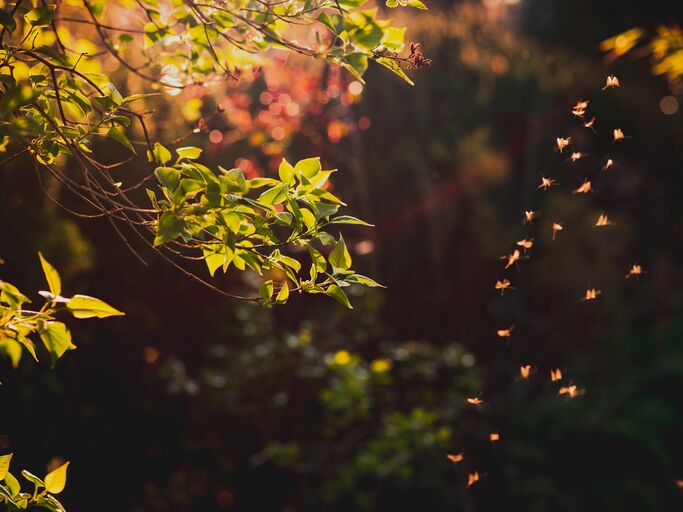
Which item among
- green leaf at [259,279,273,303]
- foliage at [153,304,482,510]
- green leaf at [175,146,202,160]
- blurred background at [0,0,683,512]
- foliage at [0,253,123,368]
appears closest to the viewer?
foliage at [0,253,123,368]

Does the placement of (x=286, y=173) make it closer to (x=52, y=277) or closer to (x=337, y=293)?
(x=337, y=293)

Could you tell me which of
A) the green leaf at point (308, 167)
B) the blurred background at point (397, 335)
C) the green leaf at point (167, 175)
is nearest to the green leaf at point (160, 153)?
the green leaf at point (167, 175)

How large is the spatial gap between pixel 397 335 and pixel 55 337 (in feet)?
17.9

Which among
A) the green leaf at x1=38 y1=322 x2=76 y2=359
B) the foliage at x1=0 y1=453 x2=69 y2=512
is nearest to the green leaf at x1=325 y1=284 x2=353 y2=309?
the green leaf at x1=38 y1=322 x2=76 y2=359

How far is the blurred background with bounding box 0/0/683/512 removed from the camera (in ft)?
12.7

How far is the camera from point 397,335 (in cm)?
646

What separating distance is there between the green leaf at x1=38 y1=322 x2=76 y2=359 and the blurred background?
4.92 feet

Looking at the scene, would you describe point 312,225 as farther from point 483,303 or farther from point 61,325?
point 483,303

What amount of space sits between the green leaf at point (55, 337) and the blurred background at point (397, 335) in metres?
1.50

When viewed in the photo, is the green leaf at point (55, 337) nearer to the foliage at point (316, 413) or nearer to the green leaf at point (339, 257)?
the green leaf at point (339, 257)

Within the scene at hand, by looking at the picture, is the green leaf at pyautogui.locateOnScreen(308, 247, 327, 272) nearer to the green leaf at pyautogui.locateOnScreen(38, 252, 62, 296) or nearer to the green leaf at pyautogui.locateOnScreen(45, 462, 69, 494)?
the green leaf at pyautogui.locateOnScreen(38, 252, 62, 296)

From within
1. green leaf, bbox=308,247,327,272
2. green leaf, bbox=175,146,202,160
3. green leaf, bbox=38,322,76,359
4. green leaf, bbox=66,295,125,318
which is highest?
green leaf, bbox=175,146,202,160

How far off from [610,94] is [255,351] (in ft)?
26.6

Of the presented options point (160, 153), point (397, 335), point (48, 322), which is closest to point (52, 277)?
point (48, 322)
